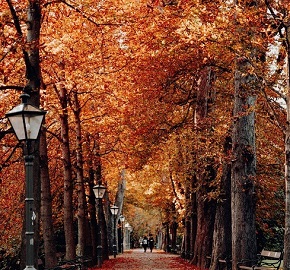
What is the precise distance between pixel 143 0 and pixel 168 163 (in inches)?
797


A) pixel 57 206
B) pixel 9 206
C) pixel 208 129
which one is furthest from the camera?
pixel 57 206

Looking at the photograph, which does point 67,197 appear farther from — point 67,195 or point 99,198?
point 99,198

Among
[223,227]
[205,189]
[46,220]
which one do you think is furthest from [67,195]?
[205,189]

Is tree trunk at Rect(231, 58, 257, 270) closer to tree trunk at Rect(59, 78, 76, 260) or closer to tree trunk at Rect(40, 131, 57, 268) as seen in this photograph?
tree trunk at Rect(40, 131, 57, 268)

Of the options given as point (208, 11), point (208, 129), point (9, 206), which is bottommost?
point (9, 206)

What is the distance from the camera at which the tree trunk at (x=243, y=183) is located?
55.5 ft

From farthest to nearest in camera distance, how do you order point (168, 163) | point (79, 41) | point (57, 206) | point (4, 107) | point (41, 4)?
point (168, 163)
point (57, 206)
point (79, 41)
point (4, 107)
point (41, 4)

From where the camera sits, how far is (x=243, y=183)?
17031mm

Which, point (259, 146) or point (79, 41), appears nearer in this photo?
point (79, 41)

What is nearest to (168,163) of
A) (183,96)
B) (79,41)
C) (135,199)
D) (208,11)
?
(183,96)

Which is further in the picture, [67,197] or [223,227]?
[67,197]

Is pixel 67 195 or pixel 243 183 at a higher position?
pixel 67 195

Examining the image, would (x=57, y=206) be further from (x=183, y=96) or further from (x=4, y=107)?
(x=4, y=107)

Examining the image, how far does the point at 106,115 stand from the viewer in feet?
84.8
